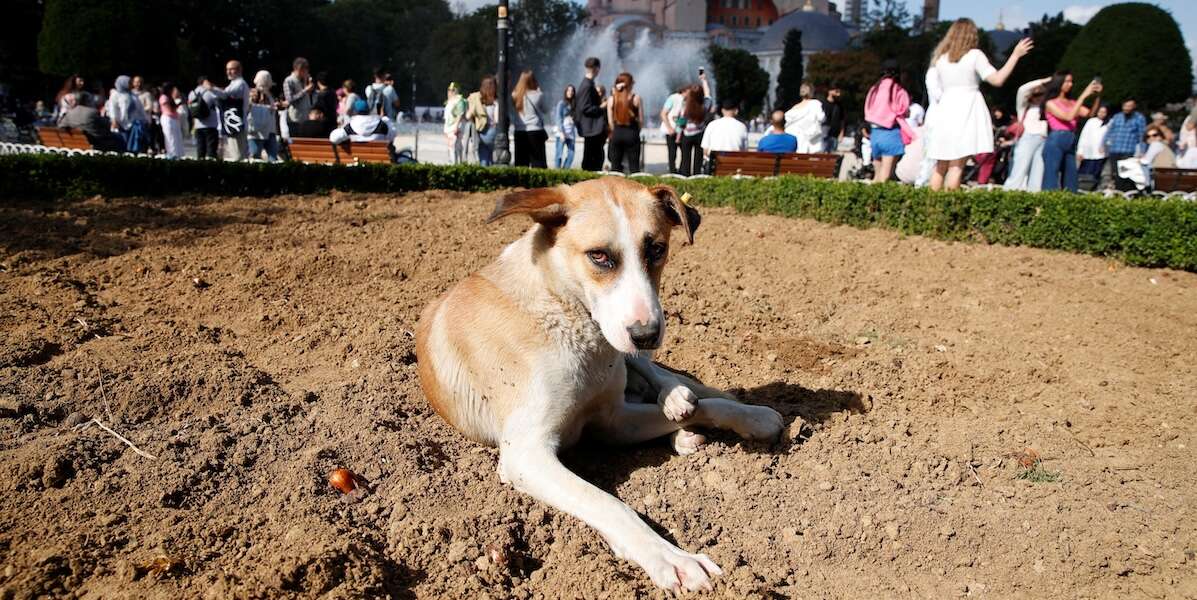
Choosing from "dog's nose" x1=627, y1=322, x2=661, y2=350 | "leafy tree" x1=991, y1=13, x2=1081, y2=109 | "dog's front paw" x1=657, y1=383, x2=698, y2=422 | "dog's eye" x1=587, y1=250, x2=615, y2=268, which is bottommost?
"dog's front paw" x1=657, y1=383, x2=698, y2=422

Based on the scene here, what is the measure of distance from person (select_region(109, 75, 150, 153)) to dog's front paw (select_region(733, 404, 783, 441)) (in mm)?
18594

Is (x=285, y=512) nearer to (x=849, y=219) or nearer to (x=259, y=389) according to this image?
(x=259, y=389)

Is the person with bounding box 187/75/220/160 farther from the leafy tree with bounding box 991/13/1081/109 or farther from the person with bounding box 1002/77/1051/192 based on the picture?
the leafy tree with bounding box 991/13/1081/109

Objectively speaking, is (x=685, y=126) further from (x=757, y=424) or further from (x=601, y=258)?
(x=601, y=258)

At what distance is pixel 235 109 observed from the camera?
14.9 metres

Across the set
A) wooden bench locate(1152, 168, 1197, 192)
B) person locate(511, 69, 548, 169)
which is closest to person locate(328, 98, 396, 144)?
person locate(511, 69, 548, 169)

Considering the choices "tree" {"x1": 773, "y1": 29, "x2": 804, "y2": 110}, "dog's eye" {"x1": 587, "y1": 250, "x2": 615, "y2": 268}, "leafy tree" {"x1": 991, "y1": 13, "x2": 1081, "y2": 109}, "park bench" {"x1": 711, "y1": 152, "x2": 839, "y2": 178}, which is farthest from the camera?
"tree" {"x1": 773, "y1": 29, "x2": 804, "y2": 110}

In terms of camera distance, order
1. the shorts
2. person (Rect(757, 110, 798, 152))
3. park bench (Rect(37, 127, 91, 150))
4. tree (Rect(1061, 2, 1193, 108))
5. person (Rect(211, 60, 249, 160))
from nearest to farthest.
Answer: the shorts
person (Rect(211, 60, 249, 160))
person (Rect(757, 110, 798, 152))
park bench (Rect(37, 127, 91, 150))
tree (Rect(1061, 2, 1193, 108))

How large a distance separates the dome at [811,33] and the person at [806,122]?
90.0 metres

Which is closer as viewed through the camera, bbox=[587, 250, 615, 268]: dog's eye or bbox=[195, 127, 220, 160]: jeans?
bbox=[587, 250, 615, 268]: dog's eye

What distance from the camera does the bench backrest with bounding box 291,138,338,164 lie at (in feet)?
46.0

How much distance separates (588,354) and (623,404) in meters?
0.50

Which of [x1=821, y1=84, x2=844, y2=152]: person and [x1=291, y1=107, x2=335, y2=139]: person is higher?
[x1=821, y1=84, x2=844, y2=152]: person

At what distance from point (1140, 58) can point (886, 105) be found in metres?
38.6
